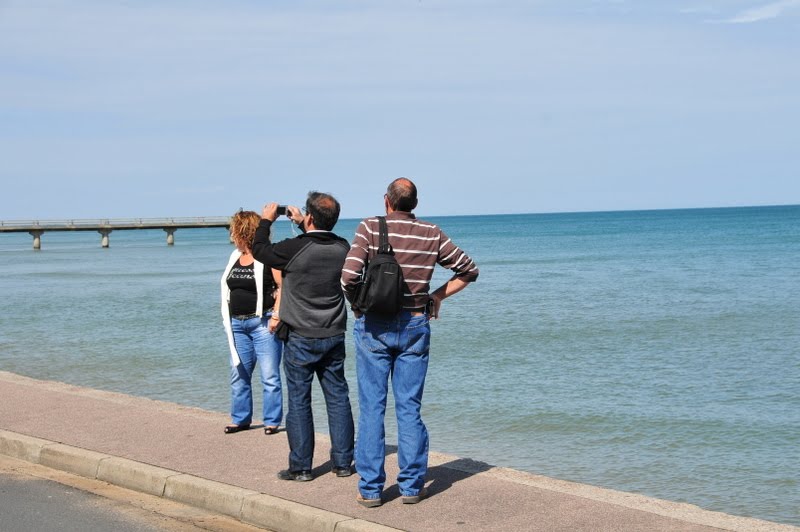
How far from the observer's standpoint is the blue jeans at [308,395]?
6.72m

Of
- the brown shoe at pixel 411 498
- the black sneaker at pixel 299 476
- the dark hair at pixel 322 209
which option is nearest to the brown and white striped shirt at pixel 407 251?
the dark hair at pixel 322 209

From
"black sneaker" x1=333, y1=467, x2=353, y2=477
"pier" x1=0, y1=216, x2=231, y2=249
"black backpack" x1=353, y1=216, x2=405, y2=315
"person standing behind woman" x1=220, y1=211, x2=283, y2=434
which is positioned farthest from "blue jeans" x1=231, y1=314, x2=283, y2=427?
"pier" x1=0, y1=216, x2=231, y2=249

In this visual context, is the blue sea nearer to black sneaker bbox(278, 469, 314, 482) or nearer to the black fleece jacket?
black sneaker bbox(278, 469, 314, 482)

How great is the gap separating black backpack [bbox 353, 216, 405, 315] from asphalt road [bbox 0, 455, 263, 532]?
1536 mm

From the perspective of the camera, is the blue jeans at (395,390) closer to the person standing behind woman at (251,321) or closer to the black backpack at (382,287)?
the black backpack at (382,287)

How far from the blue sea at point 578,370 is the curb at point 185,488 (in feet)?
13.4

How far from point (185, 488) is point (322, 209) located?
2.02m

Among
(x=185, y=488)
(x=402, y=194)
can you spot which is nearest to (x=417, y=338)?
(x=402, y=194)

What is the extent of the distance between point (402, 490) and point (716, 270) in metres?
42.5

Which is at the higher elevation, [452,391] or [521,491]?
[521,491]

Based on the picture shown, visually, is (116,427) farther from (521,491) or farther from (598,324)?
(598,324)

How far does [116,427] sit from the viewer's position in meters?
8.57

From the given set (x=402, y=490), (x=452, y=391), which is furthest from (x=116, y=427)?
(x=452, y=391)

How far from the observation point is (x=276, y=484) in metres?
6.65
